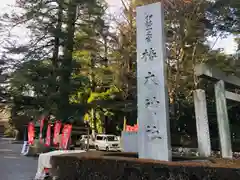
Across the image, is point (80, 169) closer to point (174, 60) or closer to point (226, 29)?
point (174, 60)

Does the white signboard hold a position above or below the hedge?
above

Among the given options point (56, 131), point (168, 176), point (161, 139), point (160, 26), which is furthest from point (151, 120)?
point (56, 131)

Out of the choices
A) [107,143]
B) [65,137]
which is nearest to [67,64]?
[65,137]

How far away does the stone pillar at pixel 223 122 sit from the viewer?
841 centimetres

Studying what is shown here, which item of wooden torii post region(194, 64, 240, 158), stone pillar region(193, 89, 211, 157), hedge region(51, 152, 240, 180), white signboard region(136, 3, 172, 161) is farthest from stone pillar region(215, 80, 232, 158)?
white signboard region(136, 3, 172, 161)

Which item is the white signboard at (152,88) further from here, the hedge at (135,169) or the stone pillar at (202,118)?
the stone pillar at (202,118)

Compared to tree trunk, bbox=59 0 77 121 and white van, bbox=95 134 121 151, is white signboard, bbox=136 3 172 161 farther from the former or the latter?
white van, bbox=95 134 121 151

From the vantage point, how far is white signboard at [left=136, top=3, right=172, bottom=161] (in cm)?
608

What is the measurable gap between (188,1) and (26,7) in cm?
1134

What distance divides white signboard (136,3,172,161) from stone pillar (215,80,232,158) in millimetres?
3228

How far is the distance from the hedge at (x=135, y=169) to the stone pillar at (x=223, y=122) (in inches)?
118

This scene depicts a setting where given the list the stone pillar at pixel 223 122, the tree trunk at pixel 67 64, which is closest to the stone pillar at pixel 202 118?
the stone pillar at pixel 223 122

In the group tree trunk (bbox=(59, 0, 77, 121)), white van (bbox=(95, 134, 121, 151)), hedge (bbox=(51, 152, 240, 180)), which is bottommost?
hedge (bbox=(51, 152, 240, 180))

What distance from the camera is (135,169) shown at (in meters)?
5.16
